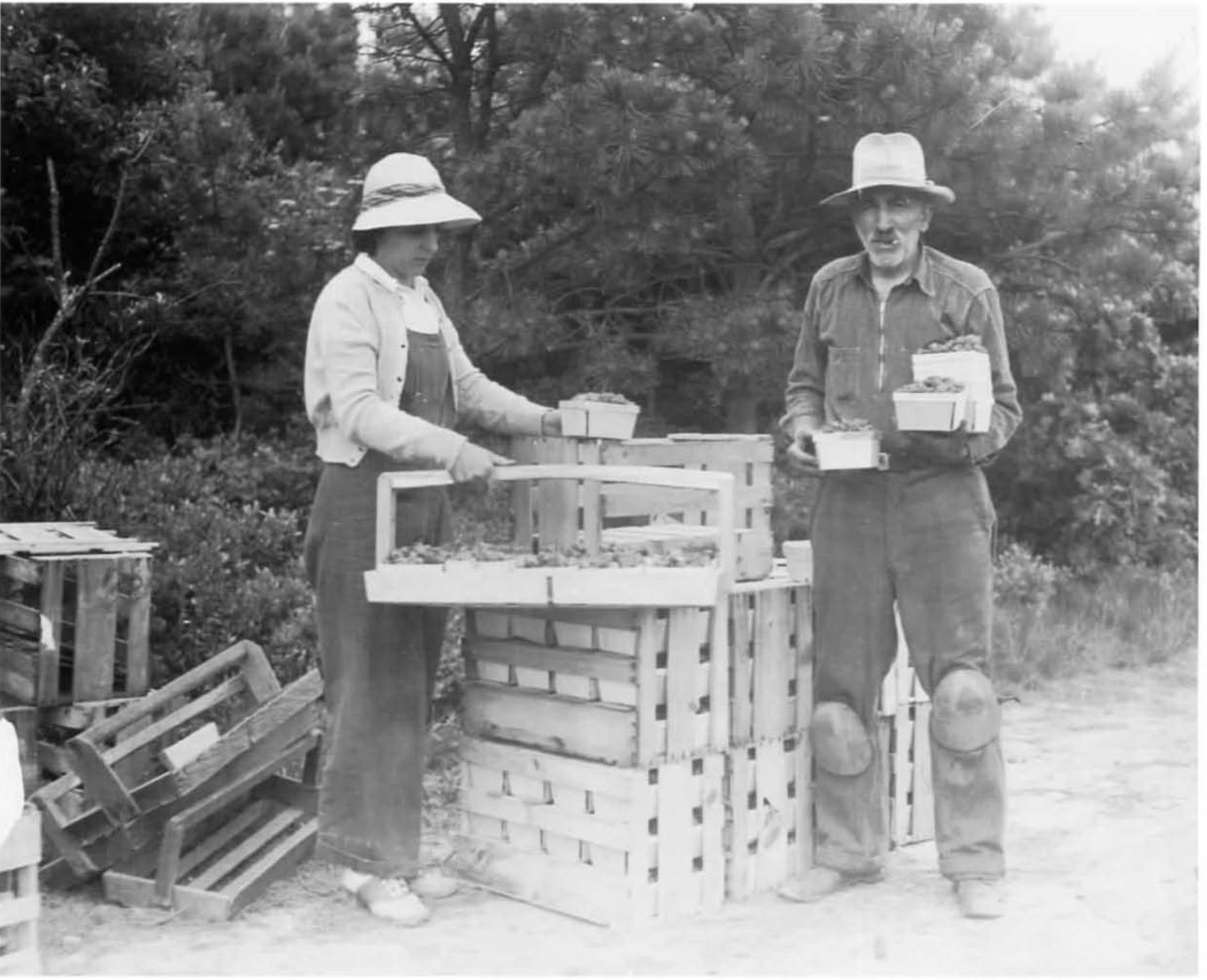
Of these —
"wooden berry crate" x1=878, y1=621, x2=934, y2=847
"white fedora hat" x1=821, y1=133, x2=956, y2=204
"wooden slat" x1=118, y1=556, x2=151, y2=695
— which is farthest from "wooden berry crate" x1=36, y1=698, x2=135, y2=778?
"white fedora hat" x1=821, y1=133, x2=956, y2=204

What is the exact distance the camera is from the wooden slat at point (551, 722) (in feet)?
14.8

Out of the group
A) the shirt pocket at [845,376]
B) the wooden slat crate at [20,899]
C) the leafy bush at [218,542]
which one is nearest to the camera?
the wooden slat crate at [20,899]

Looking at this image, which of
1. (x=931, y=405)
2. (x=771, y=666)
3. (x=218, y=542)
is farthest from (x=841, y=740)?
(x=218, y=542)

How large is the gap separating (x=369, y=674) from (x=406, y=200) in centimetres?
138

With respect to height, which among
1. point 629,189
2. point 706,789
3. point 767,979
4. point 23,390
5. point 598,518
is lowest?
point 767,979

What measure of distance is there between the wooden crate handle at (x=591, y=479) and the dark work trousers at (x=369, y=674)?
11 centimetres

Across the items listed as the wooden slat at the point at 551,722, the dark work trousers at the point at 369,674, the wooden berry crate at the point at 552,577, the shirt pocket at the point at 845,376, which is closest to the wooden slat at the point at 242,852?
the dark work trousers at the point at 369,674

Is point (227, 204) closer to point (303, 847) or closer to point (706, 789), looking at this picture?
point (303, 847)

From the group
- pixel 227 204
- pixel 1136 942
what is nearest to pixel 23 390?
pixel 227 204

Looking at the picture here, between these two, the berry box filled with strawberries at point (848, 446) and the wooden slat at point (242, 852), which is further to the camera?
the wooden slat at point (242, 852)

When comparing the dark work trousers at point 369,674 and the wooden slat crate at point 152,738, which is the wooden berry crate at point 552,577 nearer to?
the dark work trousers at point 369,674

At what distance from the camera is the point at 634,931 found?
4.46 m

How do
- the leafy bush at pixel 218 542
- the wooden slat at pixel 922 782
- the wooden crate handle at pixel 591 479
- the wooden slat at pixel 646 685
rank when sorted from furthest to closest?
the leafy bush at pixel 218 542, the wooden slat at pixel 922 782, the wooden slat at pixel 646 685, the wooden crate handle at pixel 591 479

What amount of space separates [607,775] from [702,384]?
4.06 metres
